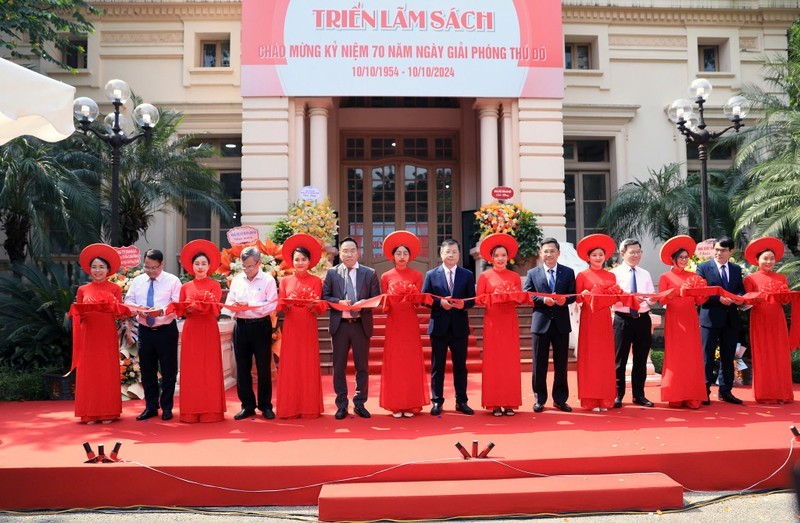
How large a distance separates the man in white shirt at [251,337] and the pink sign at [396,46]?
7.03 meters

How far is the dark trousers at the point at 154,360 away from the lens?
21.5 feet

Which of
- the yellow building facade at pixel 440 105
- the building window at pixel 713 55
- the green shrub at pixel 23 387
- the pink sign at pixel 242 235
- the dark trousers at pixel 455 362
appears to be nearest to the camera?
the dark trousers at pixel 455 362

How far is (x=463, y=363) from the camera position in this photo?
6656 mm

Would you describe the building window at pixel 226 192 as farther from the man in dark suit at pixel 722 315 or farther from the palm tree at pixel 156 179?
the man in dark suit at pixel 722 315

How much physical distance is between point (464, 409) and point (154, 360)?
3334 mm

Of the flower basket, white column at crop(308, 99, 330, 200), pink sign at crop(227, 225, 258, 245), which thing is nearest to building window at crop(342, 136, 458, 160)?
white column at crop(308, 99, 330, 200)

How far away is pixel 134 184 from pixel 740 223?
36.2 feet

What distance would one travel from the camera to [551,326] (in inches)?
261

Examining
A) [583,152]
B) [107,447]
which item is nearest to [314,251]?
[107,447]

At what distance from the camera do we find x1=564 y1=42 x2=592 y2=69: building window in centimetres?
1559

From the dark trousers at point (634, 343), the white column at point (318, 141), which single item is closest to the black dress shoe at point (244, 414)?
the dark trousers at point (634, 343)

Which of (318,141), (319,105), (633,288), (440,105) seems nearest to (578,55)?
(440,105)

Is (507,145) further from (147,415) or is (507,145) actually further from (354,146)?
(147,415)

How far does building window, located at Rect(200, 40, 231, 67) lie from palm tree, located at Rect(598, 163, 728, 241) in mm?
9741
